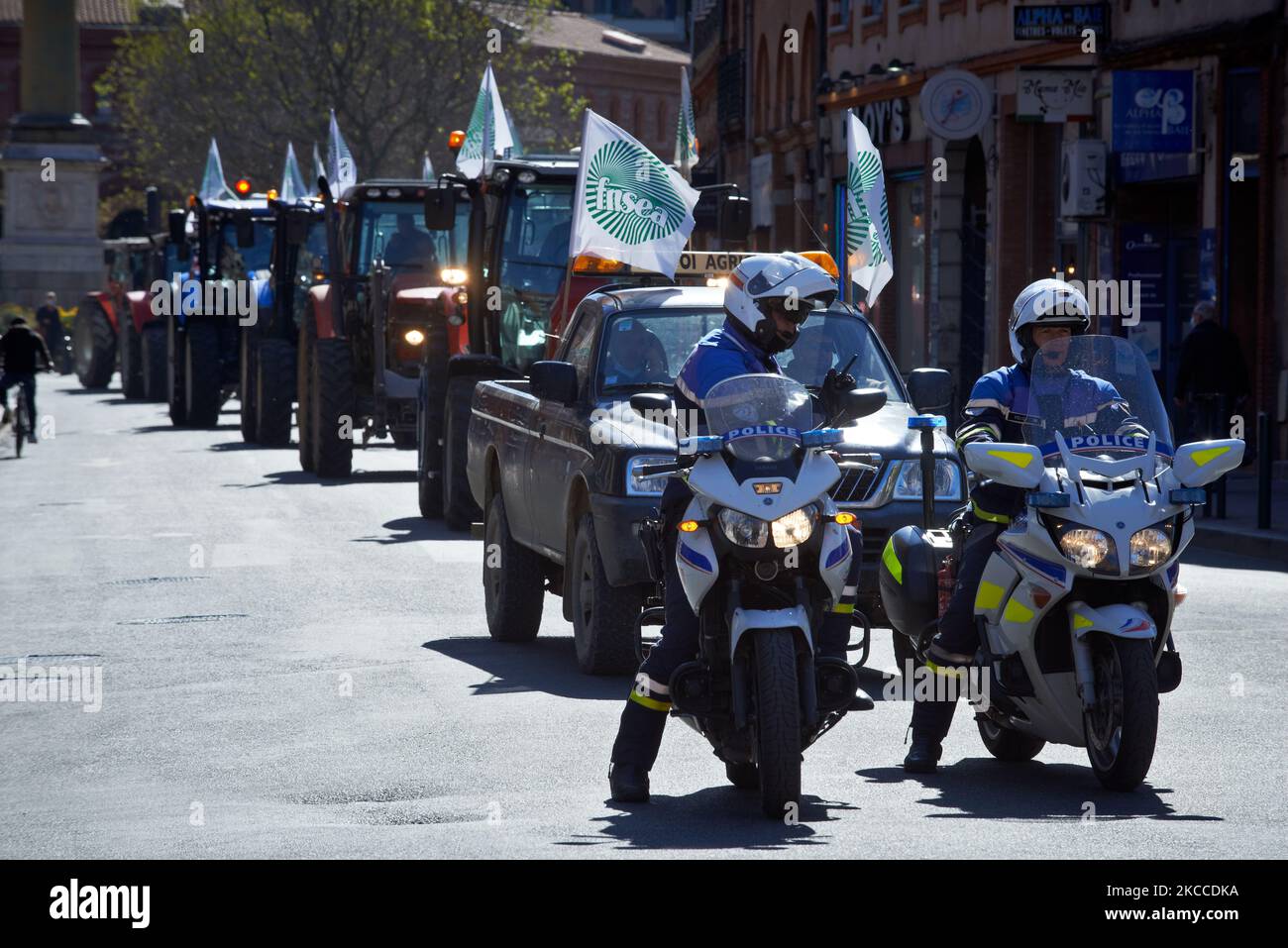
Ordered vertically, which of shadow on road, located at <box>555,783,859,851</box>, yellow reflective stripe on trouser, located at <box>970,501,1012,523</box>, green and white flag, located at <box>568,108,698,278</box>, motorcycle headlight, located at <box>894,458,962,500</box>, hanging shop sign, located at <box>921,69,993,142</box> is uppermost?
hanging shop sign, located at <box>921,69,993,142</box>

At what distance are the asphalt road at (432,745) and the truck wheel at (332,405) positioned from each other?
6.55 meters

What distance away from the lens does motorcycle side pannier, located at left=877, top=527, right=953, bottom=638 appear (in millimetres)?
8992

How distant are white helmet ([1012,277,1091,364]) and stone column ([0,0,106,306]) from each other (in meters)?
54.4

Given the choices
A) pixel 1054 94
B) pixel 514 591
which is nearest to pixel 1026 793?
pixel 514 591

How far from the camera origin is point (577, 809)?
8.07 m

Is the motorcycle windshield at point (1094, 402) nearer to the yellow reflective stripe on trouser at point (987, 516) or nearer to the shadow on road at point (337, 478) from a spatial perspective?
the yellow reflective stripe on trouser at point (987, 516)

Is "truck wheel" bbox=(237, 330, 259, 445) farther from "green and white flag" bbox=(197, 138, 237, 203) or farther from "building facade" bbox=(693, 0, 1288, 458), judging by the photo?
"building facade" bbox=(693, 0, 1288, 458)

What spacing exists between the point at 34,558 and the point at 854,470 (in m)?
8.11

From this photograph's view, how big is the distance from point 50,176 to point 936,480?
179 ft

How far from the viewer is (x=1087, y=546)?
26.3 ft

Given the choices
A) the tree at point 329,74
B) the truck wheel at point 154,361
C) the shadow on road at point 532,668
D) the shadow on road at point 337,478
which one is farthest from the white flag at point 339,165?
the tree at point 329,74

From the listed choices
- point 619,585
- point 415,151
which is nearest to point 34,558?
point 619,585

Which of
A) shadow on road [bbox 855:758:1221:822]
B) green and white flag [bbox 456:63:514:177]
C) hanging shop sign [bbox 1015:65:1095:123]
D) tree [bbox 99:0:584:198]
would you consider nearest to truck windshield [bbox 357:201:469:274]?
green and white flag [bbox 456:63:514:177]
